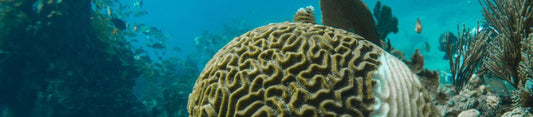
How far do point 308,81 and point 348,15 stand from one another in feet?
8.51

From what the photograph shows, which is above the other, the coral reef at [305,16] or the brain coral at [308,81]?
the coral reef at [305,16]

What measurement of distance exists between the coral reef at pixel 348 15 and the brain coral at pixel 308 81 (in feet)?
6.10

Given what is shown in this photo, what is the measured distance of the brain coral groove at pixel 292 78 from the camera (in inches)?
84.0

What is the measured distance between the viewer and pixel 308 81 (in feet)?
7.30

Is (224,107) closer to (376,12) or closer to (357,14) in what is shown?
(357,14)

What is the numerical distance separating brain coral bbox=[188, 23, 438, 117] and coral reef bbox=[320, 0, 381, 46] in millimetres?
1859

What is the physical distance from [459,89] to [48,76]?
11004mm

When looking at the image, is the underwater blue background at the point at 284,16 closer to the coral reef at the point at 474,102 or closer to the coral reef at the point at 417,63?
the coral reef at the point at 417,63

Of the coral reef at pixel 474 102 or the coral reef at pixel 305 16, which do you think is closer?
the coral reef at pixel 474 102

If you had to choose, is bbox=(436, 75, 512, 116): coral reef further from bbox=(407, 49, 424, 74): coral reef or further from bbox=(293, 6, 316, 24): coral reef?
bbox=(293, 6, 316, 24): coral reef

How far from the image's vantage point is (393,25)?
21.3ft

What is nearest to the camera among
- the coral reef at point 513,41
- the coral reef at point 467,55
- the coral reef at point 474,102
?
the coral reef at point 513,41

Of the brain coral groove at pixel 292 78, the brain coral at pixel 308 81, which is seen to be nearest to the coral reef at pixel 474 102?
the brain coral at pixel 308 81

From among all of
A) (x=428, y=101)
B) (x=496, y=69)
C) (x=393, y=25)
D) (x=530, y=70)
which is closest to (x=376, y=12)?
(x=393, y=25)
